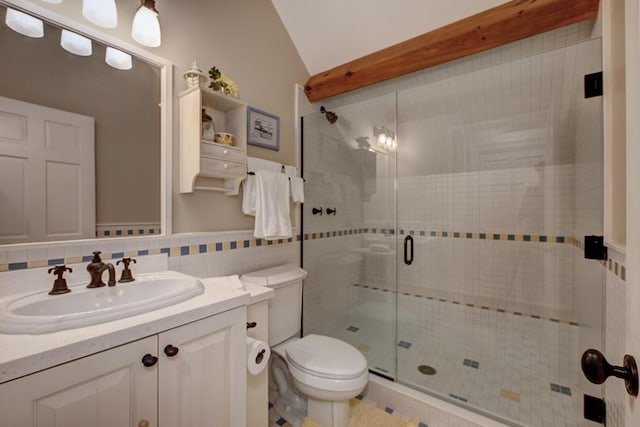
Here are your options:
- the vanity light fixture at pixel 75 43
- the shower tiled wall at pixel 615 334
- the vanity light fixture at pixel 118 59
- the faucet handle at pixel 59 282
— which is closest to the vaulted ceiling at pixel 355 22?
the vanity light fixture at pixel 118 59

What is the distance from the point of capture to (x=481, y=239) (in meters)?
2.26

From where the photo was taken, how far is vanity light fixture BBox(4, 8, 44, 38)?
0.99 metres

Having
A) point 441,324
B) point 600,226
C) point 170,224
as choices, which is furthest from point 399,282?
point 170,224

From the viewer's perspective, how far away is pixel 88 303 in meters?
1.03

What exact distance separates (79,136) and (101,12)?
0.54 m

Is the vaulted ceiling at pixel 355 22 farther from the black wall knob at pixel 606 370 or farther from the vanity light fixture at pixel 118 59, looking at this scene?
the black wall knob at pixel 606 370

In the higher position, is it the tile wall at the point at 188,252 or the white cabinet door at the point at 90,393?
the tile wall at the point at 188,252

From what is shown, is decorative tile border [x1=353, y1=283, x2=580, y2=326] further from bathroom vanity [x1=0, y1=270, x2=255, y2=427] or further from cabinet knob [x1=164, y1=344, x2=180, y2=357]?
cabinet knob [x1=164, y1=344, x2=180, y2=357]

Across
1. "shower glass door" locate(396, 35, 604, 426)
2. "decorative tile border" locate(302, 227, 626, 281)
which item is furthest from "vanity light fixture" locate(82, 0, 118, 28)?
"shower glass door" locate(396, 35, 604, 426)

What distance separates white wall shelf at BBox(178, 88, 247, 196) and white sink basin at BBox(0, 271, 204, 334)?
1.61ft

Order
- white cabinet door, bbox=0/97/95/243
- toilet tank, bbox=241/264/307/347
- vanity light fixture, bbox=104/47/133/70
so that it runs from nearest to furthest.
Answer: white cabinet door, bbox=0/97/95/243 < vanity light fixture, bbox=104/47/133/70 < toilet tank, bbox=241/264/307/347

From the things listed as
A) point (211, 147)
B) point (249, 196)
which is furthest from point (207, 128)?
point (249, 196)

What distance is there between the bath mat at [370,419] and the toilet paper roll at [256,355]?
626 mm

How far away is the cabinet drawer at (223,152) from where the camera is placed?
4.61 feet
